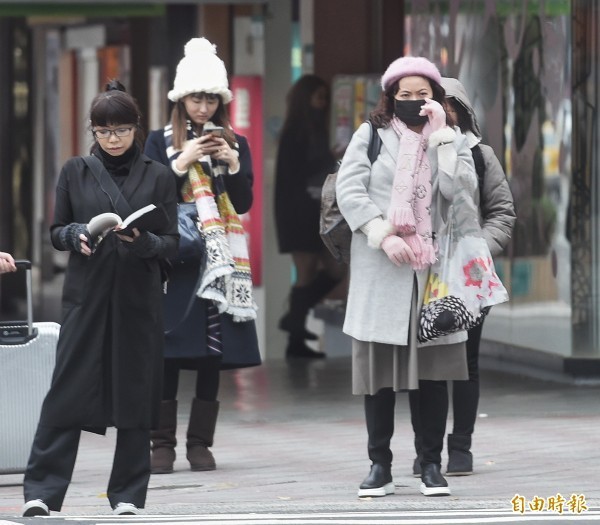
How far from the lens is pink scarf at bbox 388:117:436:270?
7160 millimetres

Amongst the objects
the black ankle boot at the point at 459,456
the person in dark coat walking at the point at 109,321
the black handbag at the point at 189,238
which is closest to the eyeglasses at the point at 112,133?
the person in dark coat walking at the point at 109,321

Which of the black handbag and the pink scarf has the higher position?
the pink scarf

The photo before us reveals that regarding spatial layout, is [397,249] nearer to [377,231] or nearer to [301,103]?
[377,231]

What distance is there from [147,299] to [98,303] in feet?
0.63

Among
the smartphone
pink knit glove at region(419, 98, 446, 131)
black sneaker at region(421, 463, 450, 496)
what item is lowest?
black sneaker at region(421, 463, 450, 496)

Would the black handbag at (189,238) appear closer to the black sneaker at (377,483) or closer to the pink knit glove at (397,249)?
the pink knit glove at (397,249)

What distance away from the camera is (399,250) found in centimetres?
711

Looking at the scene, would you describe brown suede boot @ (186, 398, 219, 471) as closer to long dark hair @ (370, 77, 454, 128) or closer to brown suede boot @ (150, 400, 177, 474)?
brown suede boot @ (150, 400, 177, 474)

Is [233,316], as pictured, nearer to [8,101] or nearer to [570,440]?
[570,440]

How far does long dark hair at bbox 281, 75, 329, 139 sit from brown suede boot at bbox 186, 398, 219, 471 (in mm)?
5831

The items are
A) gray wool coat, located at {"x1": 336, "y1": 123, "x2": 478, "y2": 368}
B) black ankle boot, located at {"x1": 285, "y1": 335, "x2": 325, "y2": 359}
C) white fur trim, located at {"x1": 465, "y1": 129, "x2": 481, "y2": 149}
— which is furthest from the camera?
black ankle boot, located at {"x1": 285, "y1": 335, "x2": 325, "y2": 359}

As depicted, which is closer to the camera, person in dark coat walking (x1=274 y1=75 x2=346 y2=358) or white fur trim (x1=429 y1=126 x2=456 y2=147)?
white fur trim (x1=429 y1=126 x2=456 y2=147)

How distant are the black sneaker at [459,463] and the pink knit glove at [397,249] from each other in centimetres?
122

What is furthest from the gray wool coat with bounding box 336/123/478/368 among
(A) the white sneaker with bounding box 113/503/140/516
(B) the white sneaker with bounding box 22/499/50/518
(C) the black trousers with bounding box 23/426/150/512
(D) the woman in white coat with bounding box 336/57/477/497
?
(B) the white sneaker with bounding box 22/499/50/518
